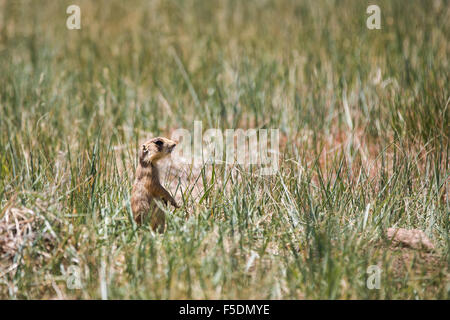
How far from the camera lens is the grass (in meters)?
3.06

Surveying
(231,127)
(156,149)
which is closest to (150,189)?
(156,149)

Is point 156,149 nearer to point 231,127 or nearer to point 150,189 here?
point 150,189

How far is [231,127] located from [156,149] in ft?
4.90

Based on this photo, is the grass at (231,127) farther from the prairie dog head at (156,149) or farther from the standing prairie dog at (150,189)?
the prairie dog head at (156,149)

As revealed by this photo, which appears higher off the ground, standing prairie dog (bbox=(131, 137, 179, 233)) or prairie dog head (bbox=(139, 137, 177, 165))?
prairie dog head (bbox=(139, 137, 177, 165))

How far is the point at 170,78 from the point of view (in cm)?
614

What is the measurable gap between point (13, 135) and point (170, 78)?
67.3 inches

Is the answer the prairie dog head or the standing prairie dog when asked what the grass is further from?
the prairie dog head

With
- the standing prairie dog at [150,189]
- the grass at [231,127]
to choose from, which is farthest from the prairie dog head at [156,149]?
the grass at [231,127]

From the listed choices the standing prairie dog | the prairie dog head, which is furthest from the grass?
the prairie dog head

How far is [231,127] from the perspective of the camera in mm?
5004

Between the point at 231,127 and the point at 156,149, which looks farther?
the point at 231,127

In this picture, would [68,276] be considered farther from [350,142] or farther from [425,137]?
[425,137]

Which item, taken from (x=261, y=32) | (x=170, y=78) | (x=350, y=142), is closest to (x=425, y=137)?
(x=350, y=142)
